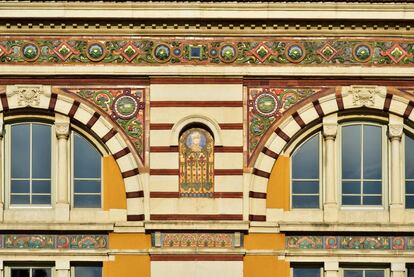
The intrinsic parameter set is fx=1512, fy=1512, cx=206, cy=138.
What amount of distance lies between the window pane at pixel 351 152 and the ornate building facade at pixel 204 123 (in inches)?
4.4

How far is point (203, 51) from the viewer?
2802 centimetres

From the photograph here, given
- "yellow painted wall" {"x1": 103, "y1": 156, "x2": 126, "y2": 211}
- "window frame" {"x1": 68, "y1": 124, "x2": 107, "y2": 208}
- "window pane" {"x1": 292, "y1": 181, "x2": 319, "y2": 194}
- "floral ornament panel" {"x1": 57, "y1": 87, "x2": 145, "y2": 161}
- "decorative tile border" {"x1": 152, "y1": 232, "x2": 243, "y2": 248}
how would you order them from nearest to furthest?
"decorative tile border" {"x1": 152, "y1": 232, "x2": 243, "y2": 248} → "floral ornament panel" {"x1": 57, "y1": 87, "x2": 145, "y2": 161} → "yellow painted wall" {"x1": 103, "y1": 156, "x2": 126, "y2": 211} → "window frame" {"x1": 68, "y1": 124, "x2": 107, "y2": 208} → "window pane" {"x1": 292, "y1": 181, "x2": 319, "y2": 194}

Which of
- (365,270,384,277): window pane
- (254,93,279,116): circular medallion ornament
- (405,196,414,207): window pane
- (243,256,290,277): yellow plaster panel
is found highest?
(254,93,279,116): circular medallion ornament

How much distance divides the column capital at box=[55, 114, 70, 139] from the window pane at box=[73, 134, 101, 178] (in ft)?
0.94

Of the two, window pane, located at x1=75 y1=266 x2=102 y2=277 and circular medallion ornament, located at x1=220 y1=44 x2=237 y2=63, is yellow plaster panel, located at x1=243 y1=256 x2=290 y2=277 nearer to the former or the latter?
window pane, located at x1=75 y1=266 x2=102 y2=277

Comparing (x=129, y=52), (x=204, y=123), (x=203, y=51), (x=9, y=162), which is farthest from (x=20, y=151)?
(x=203, y=51)

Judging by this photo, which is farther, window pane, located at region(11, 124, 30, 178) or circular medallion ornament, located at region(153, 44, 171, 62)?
window pane, located at region(11, 124, 30, 178)

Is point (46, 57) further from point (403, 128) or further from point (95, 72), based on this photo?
point (403, 128)

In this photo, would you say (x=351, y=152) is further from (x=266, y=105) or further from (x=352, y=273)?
(x=352, y=273)

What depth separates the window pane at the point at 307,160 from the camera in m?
28.3

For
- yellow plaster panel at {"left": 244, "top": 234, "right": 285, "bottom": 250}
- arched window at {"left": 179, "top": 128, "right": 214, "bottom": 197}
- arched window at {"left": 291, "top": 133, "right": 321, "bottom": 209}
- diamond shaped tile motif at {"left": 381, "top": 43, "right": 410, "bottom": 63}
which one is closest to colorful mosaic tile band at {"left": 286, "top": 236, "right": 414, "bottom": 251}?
yellow plaster panel at {"left": 244, "top": 234, "right": 285, "bottom": 250}

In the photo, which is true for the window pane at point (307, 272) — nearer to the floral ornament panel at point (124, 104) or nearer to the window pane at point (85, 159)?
the floral ornament panel at point (124, 104)

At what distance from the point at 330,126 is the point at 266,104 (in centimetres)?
126

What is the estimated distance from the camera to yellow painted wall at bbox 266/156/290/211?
28047 mm
